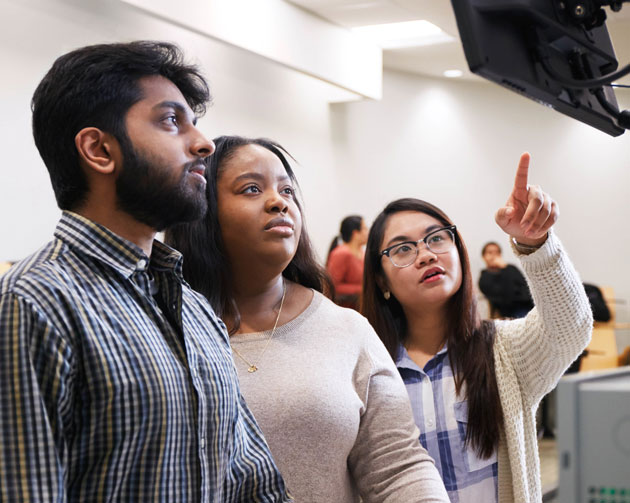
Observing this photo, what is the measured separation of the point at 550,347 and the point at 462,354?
215mm

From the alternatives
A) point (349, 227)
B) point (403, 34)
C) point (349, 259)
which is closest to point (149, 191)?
point (349, 259)

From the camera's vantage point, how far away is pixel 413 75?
9258 millimetres

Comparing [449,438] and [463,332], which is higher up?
[463,332]

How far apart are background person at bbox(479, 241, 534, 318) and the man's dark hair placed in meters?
6.52

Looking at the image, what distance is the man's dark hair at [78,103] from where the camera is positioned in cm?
126

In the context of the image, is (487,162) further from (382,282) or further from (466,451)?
(466,451)

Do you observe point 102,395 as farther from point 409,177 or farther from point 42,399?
point 409,177

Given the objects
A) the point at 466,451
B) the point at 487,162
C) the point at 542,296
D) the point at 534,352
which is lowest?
the point at 466,451

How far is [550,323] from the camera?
1.73 metres

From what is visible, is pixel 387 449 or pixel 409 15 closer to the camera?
pixel 387 449

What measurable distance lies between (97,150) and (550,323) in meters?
1.01

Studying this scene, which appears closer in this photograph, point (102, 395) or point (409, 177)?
point (102, 395)

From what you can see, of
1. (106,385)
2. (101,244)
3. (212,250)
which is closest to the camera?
(106,385)

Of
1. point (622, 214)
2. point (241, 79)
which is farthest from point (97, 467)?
point (622, 214)
